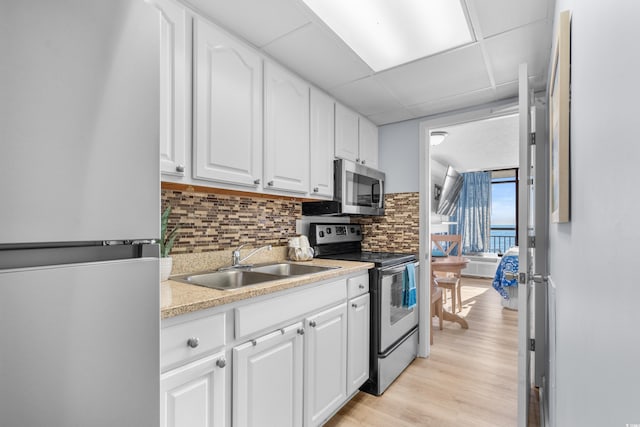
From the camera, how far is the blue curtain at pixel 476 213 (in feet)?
22.2

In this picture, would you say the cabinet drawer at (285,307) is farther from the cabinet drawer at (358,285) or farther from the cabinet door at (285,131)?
the cabinet door at (285,131)

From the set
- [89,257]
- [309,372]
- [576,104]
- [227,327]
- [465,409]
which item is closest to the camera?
[89,257]

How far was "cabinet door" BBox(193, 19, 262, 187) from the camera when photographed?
1484 millimetres

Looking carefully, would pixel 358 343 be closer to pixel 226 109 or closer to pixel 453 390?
pixel 453 390

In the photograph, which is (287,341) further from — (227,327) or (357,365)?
(357,365)

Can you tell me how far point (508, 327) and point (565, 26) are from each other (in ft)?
11.7

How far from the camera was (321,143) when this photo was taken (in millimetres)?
2281

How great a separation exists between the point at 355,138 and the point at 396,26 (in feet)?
3.71

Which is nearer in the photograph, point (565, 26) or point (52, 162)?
point (52, 162)

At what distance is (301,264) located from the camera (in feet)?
7.11

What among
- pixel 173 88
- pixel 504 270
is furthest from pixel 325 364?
pixel 504 270

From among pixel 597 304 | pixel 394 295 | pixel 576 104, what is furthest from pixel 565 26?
pixel 394 295

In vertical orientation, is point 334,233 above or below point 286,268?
above

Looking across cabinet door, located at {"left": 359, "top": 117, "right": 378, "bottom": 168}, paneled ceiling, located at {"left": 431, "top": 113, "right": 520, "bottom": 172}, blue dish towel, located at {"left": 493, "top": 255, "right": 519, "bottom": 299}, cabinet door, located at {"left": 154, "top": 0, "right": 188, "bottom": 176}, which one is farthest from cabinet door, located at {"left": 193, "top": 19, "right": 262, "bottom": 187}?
blue dish towel, located at {"left": 493, "top": 255, "right": 519, "bottom": 299}
